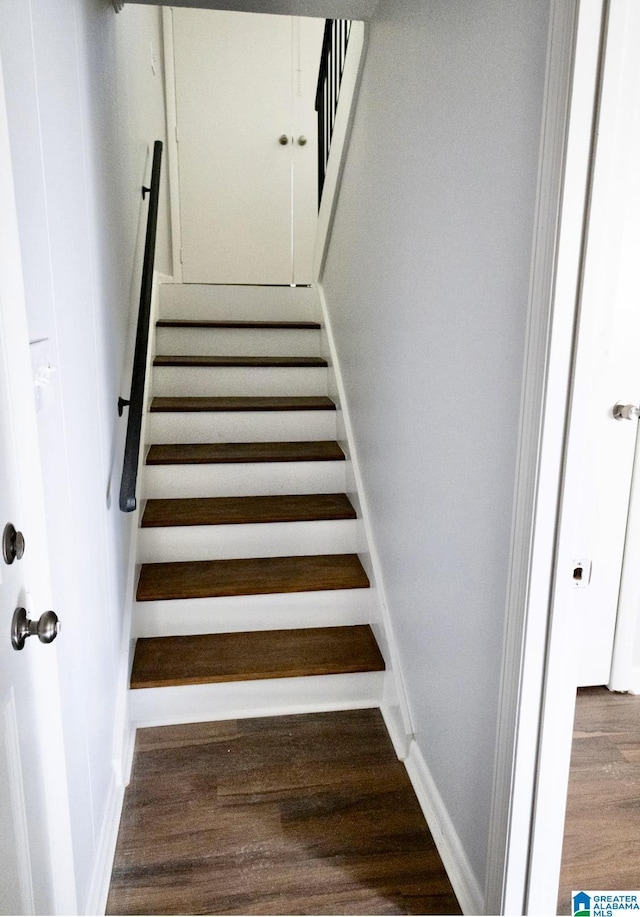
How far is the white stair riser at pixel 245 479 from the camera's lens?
8.53 ft

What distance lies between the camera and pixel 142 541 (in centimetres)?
241

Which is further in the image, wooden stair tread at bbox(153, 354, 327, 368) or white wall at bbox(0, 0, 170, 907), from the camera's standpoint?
wooden stair tread at bbox(153, 354, 327, 368)

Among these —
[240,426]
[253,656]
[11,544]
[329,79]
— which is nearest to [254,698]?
[253,656]

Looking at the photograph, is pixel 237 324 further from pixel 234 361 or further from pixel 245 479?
pixel 245 479

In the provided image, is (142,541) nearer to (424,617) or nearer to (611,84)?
(424,617)

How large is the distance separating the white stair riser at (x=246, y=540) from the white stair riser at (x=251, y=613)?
0.25 metres

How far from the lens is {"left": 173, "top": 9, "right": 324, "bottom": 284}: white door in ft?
13.7

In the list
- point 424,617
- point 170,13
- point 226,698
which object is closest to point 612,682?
point 424,617

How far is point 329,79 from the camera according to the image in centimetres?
328

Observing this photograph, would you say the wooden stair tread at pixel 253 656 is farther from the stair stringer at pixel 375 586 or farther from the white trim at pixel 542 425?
the white trim at pixel 542 425

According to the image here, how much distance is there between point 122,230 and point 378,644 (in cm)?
161

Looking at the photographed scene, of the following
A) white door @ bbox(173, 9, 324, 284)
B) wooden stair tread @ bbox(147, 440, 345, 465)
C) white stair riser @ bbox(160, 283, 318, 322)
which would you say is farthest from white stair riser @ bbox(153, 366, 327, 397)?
white door @ bbox(173, 9, 324, 284)

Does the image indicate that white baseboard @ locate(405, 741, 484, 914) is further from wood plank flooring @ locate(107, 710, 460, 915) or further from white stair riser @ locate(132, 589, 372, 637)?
white stair riser @ locate(132, 589, 372, 637)

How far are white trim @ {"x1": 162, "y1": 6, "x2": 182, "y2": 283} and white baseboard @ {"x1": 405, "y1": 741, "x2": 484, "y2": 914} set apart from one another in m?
3.32
